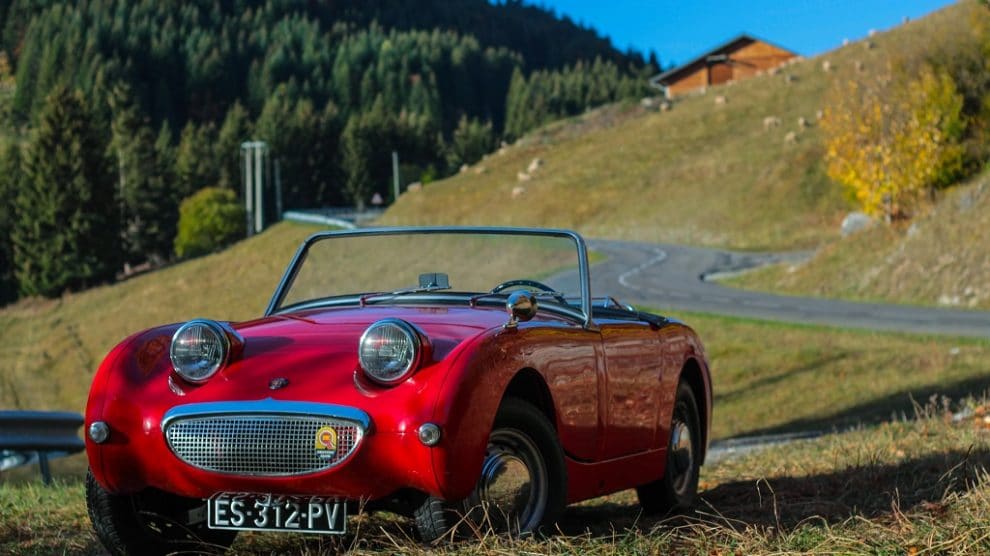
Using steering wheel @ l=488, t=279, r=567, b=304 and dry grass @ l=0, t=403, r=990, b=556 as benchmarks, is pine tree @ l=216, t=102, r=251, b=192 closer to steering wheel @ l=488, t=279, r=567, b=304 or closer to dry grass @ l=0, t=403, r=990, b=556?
dry grass @ l=0, t=403, r=990, b=556

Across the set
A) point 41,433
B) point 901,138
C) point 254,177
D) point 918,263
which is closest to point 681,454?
point 41,433

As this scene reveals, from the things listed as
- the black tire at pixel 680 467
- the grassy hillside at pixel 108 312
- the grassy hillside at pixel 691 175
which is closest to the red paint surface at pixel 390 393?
the black tire at pixel 680 467

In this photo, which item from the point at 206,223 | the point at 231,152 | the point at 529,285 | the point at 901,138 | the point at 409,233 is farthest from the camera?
the point at 231,152

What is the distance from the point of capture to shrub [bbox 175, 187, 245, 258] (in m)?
108

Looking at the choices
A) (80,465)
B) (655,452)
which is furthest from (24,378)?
(655,452)

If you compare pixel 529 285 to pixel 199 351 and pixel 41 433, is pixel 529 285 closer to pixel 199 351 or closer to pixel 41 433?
pixel 199 351

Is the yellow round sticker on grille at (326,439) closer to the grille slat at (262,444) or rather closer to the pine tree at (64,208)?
the grille slat at (262,444)

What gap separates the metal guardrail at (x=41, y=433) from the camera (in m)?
10.9

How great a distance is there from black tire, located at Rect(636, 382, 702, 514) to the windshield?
85 cm

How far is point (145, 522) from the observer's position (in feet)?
17.0

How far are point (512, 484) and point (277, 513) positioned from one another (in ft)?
2.77

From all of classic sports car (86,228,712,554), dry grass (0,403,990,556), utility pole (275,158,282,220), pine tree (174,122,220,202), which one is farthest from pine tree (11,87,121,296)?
classic sports car (86,228,712,554)

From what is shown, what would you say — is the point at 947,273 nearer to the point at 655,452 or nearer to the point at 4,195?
the point at 655,452

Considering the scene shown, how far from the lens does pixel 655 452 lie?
21.5ft
